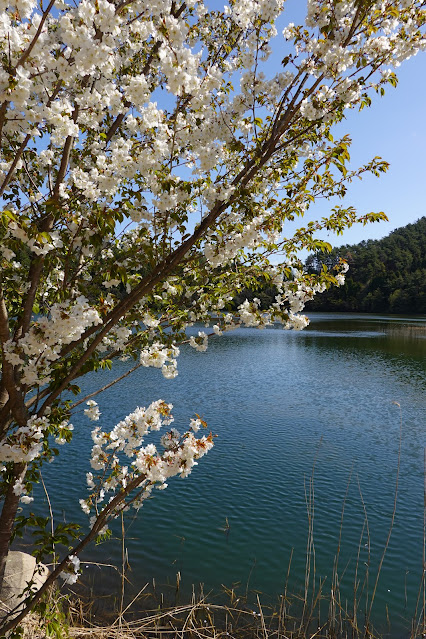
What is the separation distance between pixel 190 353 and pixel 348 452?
2149cm

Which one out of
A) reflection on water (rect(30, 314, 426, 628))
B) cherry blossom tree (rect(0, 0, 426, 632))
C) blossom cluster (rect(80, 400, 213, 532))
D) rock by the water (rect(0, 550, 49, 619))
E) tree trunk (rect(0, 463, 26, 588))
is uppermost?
cherry blossom tree (rect(0, 0, 426, 632))

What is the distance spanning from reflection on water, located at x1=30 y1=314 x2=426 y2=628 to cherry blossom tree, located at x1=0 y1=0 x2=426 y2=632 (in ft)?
18.4

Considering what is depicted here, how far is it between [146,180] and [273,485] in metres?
10.2

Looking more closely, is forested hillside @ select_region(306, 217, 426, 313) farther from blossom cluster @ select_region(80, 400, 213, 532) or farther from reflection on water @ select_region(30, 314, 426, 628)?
blossom cluster @ select_region(80, 400, 213, 532)

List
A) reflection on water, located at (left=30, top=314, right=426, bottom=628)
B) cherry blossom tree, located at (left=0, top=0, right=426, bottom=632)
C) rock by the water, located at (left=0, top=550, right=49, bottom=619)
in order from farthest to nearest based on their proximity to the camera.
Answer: reflection on water, located at (left=30, top=314, right=426, bottom=628) → rock by the water, located at (left=0, top=550, right=49, bottom=619) → cherry blossom tree, located at (left=0, top=0, right=426, bottom=632)

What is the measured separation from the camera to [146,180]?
12.1 ft

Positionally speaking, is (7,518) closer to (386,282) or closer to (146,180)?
(146,180)

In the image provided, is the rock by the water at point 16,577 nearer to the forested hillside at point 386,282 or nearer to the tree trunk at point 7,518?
the tree trunk at point 7,518

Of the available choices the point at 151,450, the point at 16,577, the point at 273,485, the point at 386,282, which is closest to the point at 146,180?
the point at 151,450

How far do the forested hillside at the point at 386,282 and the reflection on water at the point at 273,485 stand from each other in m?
83.1

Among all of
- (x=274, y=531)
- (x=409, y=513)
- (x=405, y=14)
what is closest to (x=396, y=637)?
(x=274, y=531)

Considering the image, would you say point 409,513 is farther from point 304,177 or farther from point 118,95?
point 118,95

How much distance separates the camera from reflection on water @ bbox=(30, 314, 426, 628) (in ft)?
28.7

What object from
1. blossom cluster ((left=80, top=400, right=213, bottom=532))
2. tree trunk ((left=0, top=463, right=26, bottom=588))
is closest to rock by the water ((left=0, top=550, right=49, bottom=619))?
blossom cluster ((left=80, top=400, right=213, bottom=532))
